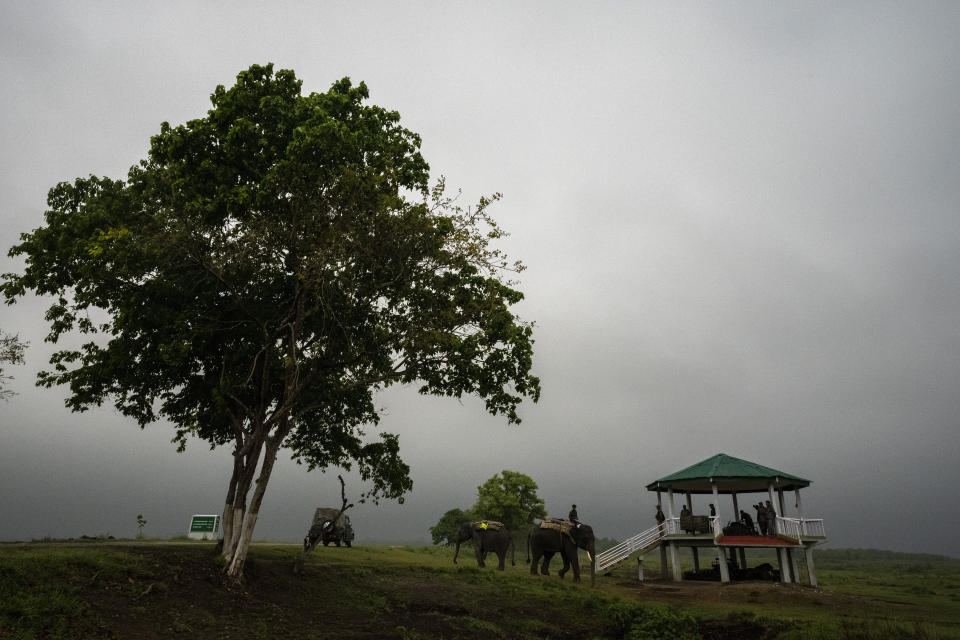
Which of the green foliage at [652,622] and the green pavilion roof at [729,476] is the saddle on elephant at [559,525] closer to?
the green pavilion roof at [729,476]

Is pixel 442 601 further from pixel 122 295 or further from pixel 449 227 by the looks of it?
pixel 122 295

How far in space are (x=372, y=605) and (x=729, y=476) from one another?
62.9 ft

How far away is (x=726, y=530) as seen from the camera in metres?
29.0

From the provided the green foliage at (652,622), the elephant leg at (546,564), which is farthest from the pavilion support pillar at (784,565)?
the elephant leg at (546,564)

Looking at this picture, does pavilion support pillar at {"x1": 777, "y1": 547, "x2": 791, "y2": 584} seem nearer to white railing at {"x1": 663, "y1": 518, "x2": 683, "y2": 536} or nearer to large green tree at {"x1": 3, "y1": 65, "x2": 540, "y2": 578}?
white railing at {"x1": 663, "y1": 518, "x2": 683, "y2": 536}

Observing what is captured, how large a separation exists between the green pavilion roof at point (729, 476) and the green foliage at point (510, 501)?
22885 millimetres

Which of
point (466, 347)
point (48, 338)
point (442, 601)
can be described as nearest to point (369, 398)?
point (466, 347)

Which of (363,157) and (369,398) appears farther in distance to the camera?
(369,398)

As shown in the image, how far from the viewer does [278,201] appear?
1914 centimetres

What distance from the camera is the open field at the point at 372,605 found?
44.2 feet

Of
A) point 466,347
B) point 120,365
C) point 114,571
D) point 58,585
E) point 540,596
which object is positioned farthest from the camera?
point 540,596

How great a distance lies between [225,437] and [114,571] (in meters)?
9.26

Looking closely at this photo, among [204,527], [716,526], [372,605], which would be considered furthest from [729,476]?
[204,527]

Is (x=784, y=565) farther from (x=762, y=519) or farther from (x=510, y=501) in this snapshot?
(x=510, y=501)
